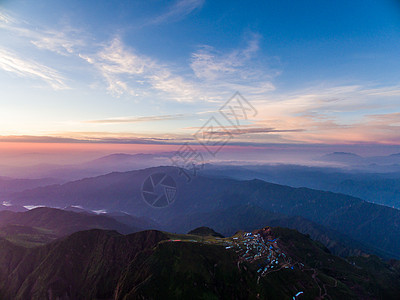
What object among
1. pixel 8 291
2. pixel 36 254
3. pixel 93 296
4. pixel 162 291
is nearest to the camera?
pixel 162 291

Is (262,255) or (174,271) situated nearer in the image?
(174,271)

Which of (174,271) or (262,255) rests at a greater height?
(174,271)

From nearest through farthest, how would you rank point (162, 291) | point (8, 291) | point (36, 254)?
point (162, 291), point (8, 291), point (36, 254)

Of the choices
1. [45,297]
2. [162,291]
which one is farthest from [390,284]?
[45,297]

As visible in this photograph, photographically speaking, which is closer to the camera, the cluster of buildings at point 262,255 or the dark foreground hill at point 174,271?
the dark foreground hill at point 174,271

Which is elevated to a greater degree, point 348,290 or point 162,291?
point 162,291

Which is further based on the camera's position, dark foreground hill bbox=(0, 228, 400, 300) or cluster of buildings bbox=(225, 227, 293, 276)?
cluster of buildings bbox=(225, 227, 293, 276)

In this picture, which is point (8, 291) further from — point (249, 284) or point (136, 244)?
point (249, 284)

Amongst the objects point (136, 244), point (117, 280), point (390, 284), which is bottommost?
point (390, 284)
